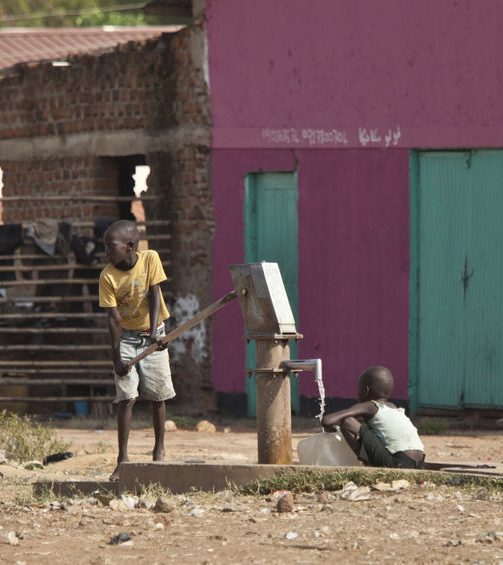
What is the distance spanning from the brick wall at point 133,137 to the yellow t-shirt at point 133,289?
507 centimetres

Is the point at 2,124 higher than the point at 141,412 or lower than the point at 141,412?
higher

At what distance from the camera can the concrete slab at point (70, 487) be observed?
6.83 metres

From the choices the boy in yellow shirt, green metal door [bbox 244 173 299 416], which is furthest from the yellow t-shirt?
green metal door [bbox 244 173 299 416]

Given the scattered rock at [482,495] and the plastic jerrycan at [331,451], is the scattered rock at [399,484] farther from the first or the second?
the plastic jerrycan at [331,451]

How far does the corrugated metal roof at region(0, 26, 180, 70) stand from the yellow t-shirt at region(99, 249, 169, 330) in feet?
37.6

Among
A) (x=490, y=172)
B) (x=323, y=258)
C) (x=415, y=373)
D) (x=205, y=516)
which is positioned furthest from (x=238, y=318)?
(x=205, y=516)

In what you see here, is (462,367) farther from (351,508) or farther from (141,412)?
(351,508)

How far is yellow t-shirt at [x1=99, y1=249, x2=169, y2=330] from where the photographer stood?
7086mm

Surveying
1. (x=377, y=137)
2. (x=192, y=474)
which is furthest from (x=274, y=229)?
(x=192, y=474)

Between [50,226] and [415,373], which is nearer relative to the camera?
[415,373]

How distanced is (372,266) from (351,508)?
18.6ft

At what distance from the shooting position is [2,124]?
1415 centimetres

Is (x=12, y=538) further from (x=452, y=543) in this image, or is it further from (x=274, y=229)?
(x=274, y=229)

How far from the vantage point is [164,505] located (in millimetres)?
5852
